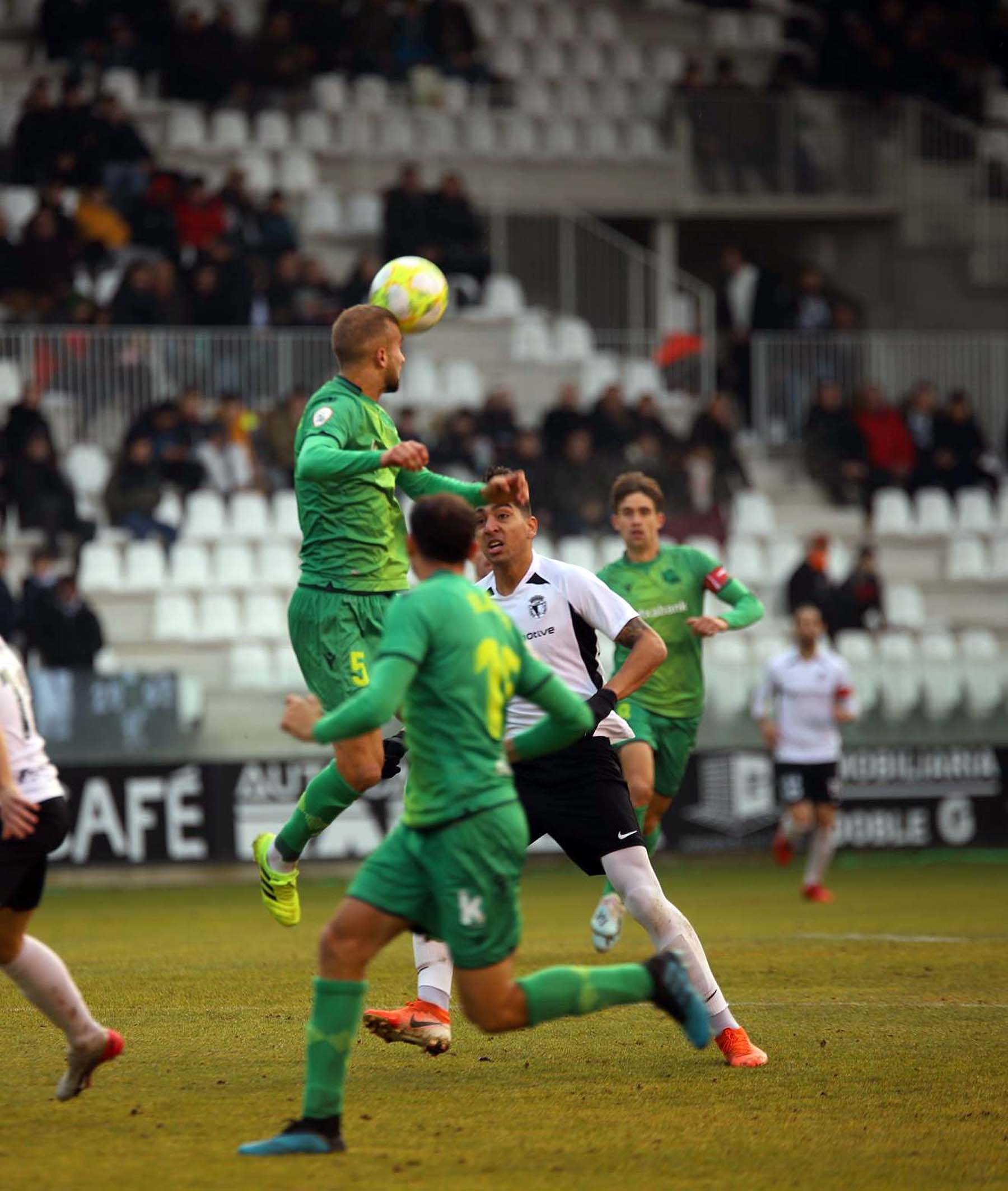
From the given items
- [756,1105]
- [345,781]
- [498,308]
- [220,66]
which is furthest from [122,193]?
[756,1105]

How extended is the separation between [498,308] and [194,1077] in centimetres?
1853

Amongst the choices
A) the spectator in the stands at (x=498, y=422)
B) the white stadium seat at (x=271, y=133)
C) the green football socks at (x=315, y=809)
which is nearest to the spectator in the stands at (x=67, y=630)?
the spectator in the stands at (x=498, y=422)

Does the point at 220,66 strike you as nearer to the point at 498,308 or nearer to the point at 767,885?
the point at 498,308

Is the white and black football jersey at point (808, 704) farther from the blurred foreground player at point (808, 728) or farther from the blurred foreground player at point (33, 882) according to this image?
the blurred foreground player at point (33, 882)

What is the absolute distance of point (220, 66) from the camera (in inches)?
1017

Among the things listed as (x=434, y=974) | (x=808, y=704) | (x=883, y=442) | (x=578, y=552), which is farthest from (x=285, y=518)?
(x=434, y=974)

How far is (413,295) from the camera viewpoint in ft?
29.0

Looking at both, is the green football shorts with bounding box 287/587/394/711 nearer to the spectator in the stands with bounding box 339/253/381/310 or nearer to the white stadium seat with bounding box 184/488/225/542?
the white stadium seat with bounding box 184/488/225/542

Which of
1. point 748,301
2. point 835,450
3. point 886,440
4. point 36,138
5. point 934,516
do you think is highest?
point 36,138

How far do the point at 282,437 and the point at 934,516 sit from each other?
26.7 ft

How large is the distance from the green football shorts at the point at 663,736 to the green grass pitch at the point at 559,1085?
107 cm

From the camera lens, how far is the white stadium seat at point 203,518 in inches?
822

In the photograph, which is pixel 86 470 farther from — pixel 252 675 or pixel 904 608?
pixel 904 608

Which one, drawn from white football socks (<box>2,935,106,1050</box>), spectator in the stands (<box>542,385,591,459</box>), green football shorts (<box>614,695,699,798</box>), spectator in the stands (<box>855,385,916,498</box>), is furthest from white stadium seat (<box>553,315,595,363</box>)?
white football socks (<box>2,935,106,1050</box>)
